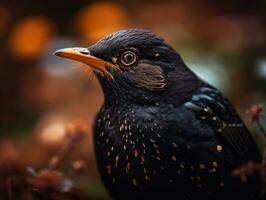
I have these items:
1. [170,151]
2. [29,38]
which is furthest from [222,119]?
[29,38]

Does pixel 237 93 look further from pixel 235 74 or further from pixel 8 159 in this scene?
pixel 8 159

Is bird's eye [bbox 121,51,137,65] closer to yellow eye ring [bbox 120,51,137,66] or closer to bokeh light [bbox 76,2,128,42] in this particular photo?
yellow eye ring [bbox 120,51,137,66]

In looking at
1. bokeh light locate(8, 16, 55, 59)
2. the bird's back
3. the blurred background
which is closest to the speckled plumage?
the bird's back

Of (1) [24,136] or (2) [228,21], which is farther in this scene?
(2) [228,21]

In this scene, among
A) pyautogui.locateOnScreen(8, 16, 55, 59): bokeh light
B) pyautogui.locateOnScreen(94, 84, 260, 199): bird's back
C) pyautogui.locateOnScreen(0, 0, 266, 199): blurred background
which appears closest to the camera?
pyautogui.locateOnScreen(94, 84, 260, 199): bird's back

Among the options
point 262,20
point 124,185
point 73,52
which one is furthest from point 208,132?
point 262,20

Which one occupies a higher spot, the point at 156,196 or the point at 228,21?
the point at 228,21
